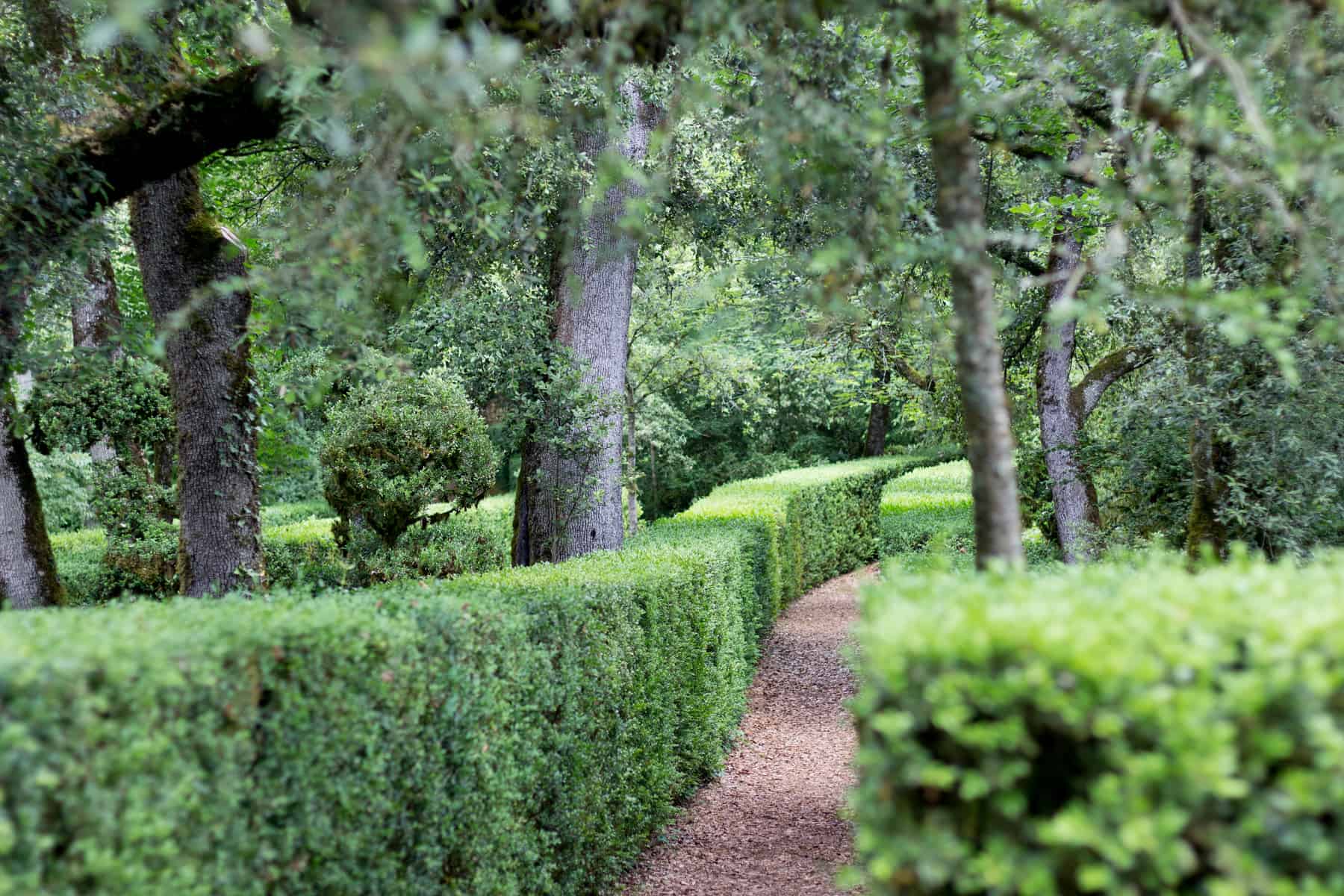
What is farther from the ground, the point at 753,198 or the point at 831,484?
the point at 753,198

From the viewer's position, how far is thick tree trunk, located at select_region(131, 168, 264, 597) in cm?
676

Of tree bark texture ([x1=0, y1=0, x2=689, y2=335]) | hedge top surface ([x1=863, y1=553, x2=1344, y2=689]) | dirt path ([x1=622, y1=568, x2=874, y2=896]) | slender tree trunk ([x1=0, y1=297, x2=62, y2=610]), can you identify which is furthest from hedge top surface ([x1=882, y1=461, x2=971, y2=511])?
hedge top surface ([x1=863, y1=553, x2=1344, y2=689])

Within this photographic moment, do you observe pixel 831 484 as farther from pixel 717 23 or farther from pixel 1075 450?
pixel 717 23

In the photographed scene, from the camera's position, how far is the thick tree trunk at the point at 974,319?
9.75 feet

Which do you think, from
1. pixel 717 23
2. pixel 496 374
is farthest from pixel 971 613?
pixel 496 374

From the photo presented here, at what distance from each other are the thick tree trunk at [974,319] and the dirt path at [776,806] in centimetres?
345

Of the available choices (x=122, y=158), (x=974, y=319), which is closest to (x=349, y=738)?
(x=974, y=319)

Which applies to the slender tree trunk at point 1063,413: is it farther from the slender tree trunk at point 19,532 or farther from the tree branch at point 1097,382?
the slender tree trunk at point 19,532

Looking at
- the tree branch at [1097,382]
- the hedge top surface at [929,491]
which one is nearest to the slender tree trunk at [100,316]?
the tree branch at [1097,382]

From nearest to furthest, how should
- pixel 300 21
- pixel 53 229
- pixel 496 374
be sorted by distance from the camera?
pixel 300 21 < pixel 53 229 < pixel 496 374

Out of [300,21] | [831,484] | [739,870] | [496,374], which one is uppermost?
[300,21]

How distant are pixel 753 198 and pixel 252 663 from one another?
26.8ft

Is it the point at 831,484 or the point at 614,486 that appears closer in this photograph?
the point at 614,486

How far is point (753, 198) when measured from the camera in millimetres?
9891
